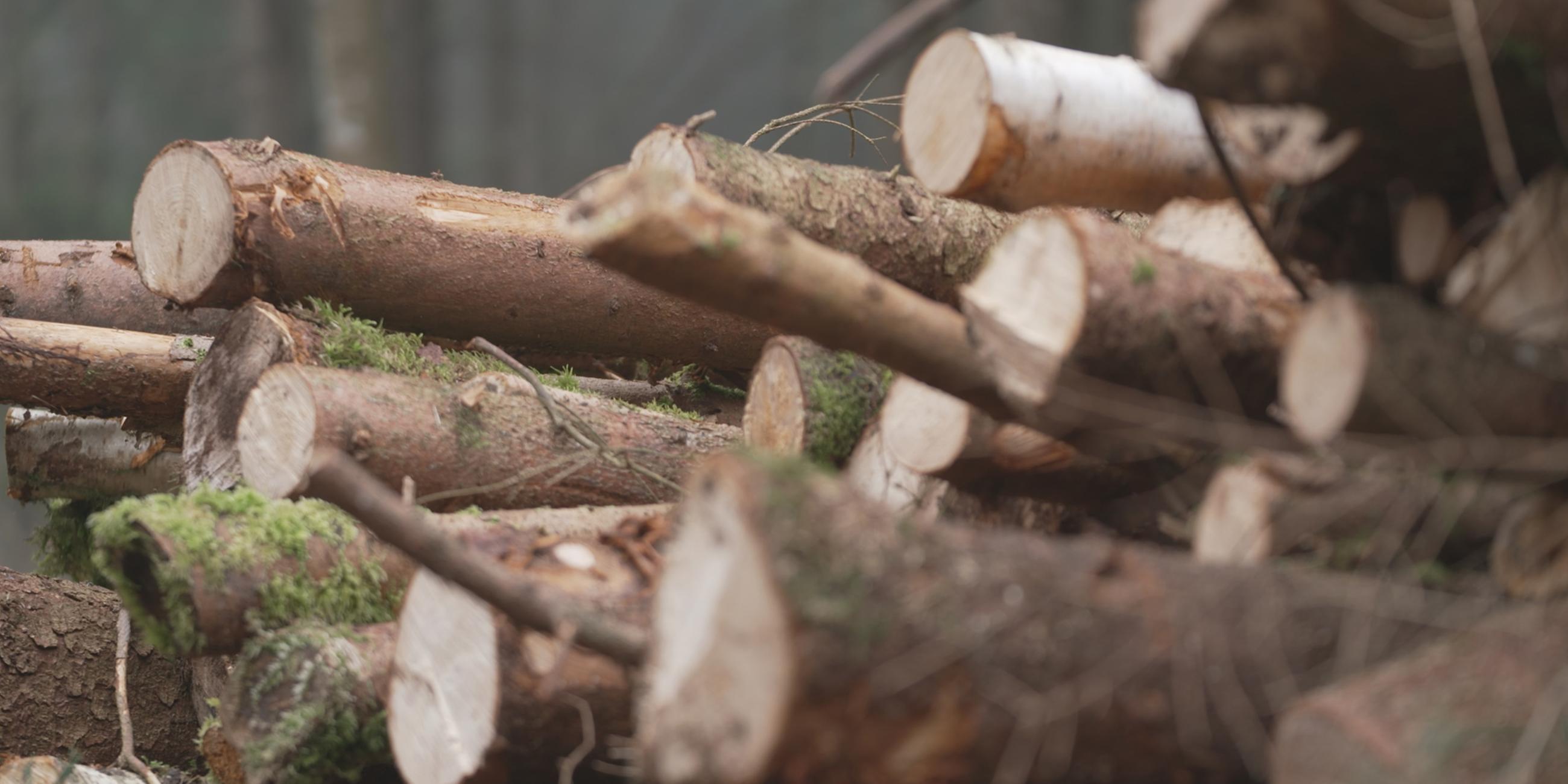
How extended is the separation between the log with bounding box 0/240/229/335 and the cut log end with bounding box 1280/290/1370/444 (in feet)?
13.1

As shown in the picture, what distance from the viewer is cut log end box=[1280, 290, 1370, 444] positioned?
68.1 inches

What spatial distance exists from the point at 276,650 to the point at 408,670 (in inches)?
15.8

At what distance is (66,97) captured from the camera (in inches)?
650

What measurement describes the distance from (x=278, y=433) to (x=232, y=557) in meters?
0.56

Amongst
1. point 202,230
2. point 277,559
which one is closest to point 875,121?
point 202,230

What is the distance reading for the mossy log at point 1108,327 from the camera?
201 centimetres

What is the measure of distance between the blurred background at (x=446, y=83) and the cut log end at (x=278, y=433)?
38.4 ft

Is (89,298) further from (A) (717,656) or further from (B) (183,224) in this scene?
(A) (717,656)

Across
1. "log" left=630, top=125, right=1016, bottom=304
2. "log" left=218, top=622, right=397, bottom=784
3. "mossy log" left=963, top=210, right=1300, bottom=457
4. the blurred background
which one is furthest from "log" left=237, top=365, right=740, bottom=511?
the blurred background

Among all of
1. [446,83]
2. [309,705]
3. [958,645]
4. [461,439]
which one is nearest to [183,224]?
[461,439]

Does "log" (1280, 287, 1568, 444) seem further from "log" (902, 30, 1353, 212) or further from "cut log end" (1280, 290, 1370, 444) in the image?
"log" (902, 30, 1353, 212)

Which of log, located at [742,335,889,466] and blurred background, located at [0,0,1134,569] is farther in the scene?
blurred background, located at [0,0,1134,569]

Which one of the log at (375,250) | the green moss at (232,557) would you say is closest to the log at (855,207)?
the log at (375,250)

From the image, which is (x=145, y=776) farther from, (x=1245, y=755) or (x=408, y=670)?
(x=1245, y=755)
